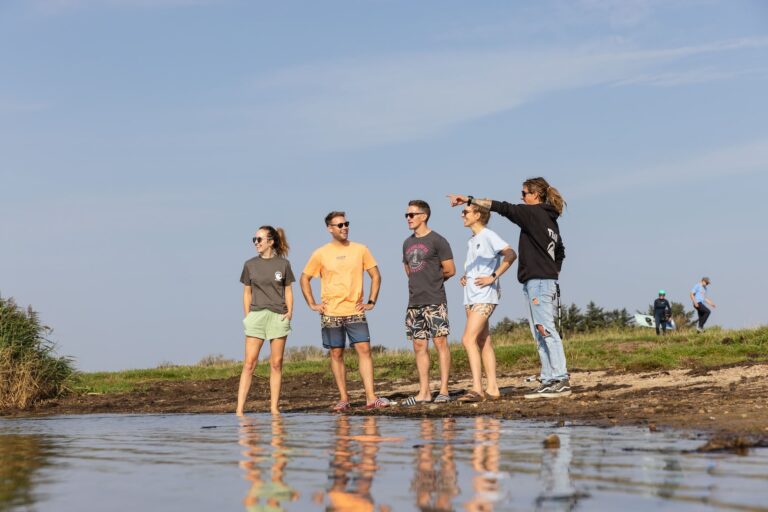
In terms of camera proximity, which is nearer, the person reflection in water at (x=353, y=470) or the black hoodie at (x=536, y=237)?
the person reflection in water at (x=353, y=470)

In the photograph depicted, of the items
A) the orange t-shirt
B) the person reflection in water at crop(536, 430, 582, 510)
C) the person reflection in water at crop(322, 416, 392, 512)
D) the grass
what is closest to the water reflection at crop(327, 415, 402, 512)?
the person reflection in water at crop(322, 416, 392, 512)

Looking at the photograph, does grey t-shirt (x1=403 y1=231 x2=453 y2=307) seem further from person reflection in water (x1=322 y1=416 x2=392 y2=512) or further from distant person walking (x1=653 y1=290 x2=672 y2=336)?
distant person walking (x1=653 y1=290 x2=672 y2=336)

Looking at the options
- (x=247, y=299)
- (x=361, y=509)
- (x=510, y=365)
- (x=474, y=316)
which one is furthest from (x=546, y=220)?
(x=510, y=365)

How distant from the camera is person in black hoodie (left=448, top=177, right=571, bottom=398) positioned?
440 inches

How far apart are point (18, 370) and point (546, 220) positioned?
10.4m

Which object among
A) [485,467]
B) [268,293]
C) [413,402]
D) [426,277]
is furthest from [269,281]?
[485,467]

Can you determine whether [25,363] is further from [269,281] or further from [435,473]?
[435,473]

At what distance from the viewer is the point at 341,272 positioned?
12.0 metres

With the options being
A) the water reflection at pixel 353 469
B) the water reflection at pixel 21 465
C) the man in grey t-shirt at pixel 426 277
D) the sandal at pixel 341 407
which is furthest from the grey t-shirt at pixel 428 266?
the water reflection at pixel 21 465

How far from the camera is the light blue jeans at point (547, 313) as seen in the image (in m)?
11.2

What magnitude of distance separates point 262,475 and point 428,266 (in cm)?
628

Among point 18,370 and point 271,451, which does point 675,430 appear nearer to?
point 271,451

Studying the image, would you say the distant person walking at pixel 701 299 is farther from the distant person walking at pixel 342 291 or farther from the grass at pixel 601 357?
the distant person walking at pixel 342 291

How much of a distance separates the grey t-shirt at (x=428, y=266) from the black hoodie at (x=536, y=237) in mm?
962
